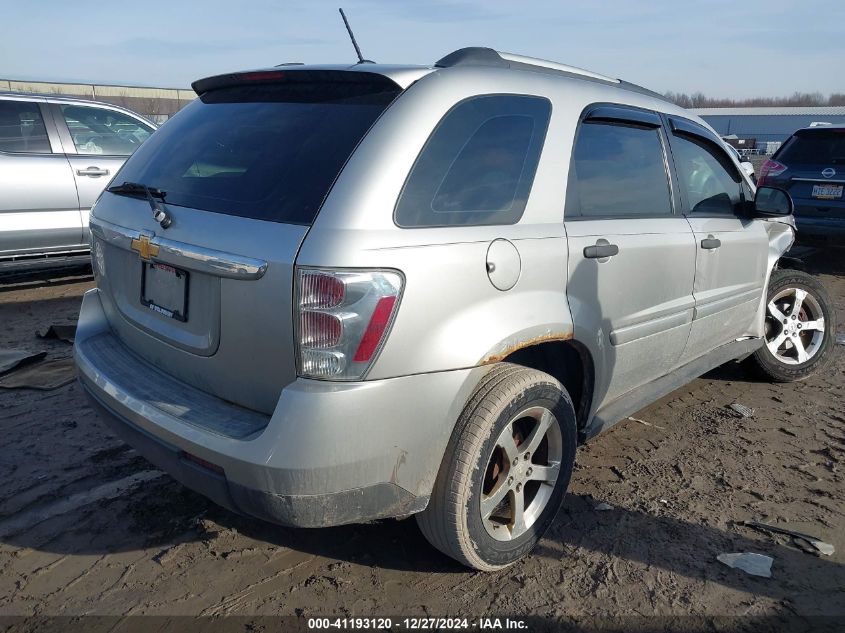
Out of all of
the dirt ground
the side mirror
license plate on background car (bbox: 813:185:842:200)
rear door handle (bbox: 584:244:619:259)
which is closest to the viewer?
the dirt ground

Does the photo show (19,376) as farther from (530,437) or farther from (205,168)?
(530,437)

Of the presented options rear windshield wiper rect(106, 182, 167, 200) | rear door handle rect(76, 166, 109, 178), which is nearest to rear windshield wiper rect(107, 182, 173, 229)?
rear windshield wiper rect(106, 182, 167, 200)

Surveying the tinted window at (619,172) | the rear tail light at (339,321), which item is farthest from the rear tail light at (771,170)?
the rear tail light at (339,321)

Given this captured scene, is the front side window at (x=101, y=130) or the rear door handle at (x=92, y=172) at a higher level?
the front side window at (x=101, y=130)

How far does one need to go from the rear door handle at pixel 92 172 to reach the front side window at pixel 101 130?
216mm

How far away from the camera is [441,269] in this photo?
7.34ft

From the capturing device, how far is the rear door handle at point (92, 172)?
6.62 meters

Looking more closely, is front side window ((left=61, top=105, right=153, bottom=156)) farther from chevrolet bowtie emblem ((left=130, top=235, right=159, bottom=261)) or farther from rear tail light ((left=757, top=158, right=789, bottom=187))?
rear tail light ((left=757, top=158, right=789, bottom=187))

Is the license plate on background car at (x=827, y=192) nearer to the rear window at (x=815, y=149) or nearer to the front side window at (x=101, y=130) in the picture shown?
the rear window at (x=815, y=149)

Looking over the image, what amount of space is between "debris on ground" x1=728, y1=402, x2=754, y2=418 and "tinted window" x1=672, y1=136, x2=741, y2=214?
4.23 feet

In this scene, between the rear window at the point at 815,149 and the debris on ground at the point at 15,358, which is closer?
the debris on ground at the point at 15,358

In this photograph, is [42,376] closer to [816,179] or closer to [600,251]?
[600,251]

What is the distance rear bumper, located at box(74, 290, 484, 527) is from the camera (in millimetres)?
2070

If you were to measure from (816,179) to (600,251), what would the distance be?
6.90 metres
